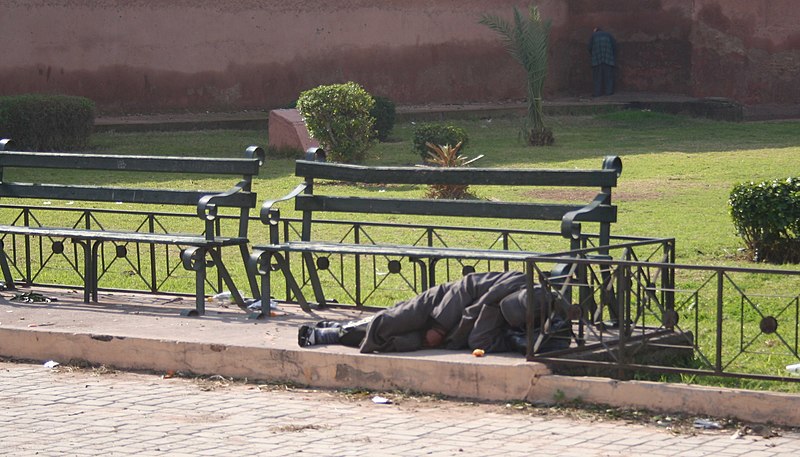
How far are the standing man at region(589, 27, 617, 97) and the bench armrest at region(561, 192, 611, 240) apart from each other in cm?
2108

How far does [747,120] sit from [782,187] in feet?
47.5

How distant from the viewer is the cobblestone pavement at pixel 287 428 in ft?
15.7

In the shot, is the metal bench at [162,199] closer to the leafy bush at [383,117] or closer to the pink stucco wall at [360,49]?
the leafy bush at [383,117]

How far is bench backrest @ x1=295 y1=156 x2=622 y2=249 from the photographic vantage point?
6164mm

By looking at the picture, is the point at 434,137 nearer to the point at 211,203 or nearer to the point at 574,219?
the point at 211,203

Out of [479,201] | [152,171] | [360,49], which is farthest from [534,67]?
[479,201]

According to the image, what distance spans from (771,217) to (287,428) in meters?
5.98

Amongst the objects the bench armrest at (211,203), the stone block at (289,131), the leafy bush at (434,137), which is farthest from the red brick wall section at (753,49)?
the bench armrest at (211,203)

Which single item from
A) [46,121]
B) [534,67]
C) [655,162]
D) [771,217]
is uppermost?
[534,67]

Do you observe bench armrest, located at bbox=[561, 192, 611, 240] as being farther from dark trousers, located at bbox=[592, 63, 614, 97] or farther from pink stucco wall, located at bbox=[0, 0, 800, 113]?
dark trousers, located at bbox=[592, 63, 614, 97]

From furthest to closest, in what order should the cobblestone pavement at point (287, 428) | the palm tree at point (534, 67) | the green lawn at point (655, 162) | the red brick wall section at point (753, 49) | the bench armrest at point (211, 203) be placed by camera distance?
the red brick wall section at point (753, 49) → the palm tree at point (534, 67) → the green lawn at point (655, 162) → the bench armrest at point (211, 203) → the cobblestone pavement at point (287, 428)

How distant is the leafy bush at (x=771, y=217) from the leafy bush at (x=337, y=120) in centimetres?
753

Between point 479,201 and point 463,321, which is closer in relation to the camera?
point 463,321

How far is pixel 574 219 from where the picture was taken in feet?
19.7
